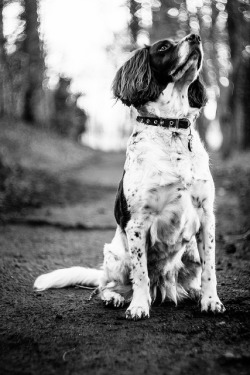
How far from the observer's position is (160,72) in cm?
313

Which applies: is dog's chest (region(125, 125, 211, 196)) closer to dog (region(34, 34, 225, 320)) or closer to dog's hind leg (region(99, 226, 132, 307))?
dog (region(34, 34, 225, 320))

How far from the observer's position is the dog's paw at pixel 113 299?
304cm

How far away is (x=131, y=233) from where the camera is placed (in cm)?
284

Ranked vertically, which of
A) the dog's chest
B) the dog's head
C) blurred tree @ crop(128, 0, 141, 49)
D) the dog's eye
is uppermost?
blurred tree @ crop(128, 0, 141, 49)

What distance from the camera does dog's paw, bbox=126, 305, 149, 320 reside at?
269cm

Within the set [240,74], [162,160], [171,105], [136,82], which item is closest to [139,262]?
[162,160]

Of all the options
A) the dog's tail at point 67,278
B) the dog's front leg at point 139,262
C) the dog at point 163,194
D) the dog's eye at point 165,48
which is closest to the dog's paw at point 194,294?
the dog at point 163,194

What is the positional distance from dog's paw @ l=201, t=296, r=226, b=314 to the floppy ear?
1.52m

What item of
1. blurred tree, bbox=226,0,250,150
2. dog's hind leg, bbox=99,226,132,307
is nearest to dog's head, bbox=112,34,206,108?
dog's hind leg, bbox=99,226,132,307

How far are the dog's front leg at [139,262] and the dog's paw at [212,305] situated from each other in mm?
383

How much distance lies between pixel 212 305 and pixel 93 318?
32.7 inches

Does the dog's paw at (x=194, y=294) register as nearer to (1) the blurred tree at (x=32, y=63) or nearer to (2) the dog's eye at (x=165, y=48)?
(2) the dog's eye at (x=165, y=48)

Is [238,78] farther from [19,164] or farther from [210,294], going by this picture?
[210,294]

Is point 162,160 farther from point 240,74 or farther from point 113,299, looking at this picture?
point 240,74
